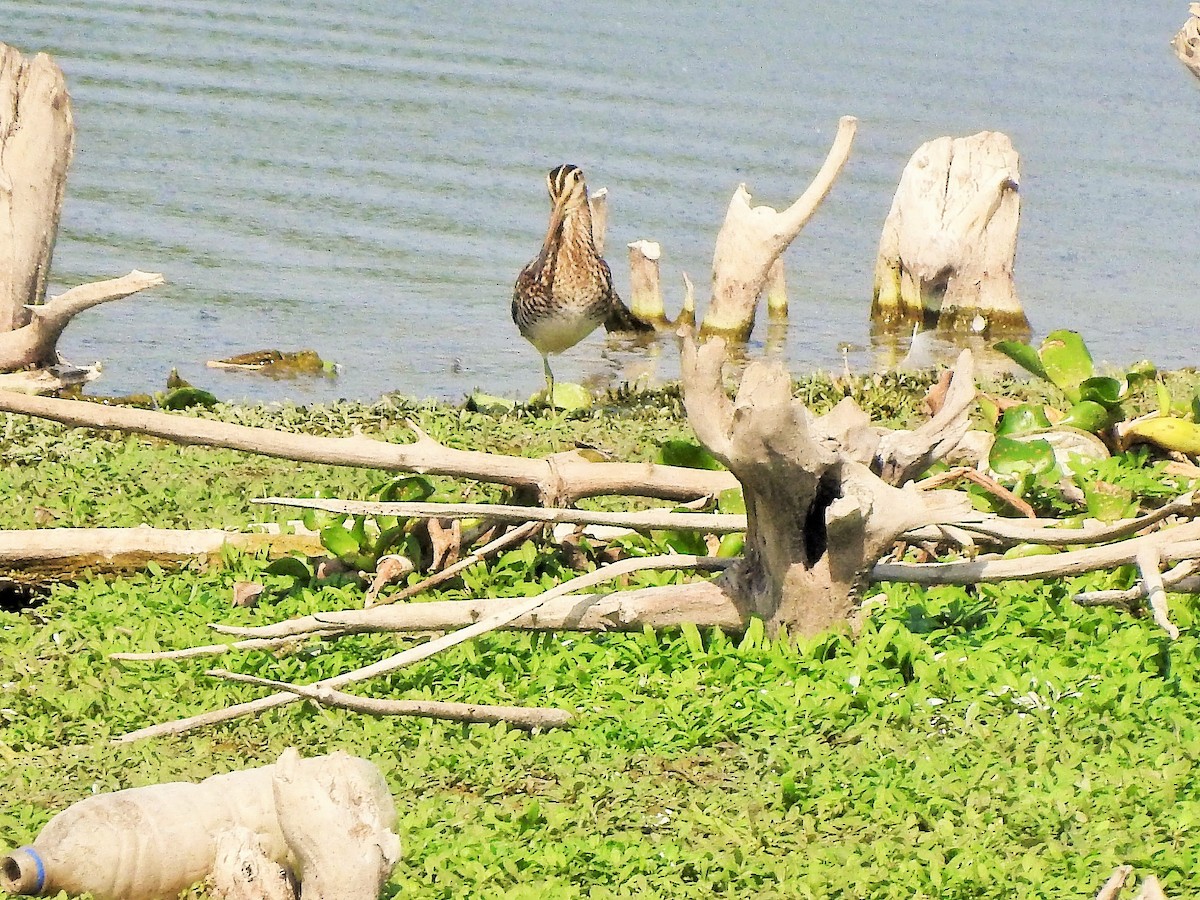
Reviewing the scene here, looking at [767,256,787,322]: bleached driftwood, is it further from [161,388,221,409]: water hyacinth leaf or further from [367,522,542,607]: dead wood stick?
[367,522,542,607]: dead wood stick

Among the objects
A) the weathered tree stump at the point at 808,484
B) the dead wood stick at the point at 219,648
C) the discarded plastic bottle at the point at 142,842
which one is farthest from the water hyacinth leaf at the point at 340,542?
the discarded plastic bottle at the point at 142,842

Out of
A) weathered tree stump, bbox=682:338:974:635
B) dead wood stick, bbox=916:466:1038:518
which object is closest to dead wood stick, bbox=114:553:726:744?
weathered tree stump, bbox=682:338:974:635

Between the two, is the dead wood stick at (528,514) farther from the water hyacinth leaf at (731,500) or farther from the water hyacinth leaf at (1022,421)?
the water hyacinth leaf at (1022,421)

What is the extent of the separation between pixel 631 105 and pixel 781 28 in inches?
192

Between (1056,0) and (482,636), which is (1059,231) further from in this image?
(482,636)

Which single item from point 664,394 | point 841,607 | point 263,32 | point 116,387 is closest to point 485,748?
point 841,607

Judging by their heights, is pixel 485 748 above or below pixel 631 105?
below

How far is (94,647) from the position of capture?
19.4ft

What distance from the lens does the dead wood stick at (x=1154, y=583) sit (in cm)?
480

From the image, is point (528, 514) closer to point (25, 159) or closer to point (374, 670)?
point (374, 670)

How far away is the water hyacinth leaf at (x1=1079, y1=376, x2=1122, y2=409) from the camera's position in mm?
7688

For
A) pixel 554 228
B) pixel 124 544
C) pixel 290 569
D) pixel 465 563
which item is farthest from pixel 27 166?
pixel 465 563

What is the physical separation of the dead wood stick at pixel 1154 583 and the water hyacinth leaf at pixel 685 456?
2.06m

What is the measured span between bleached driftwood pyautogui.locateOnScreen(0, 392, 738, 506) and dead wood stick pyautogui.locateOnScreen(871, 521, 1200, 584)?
1.20 m
